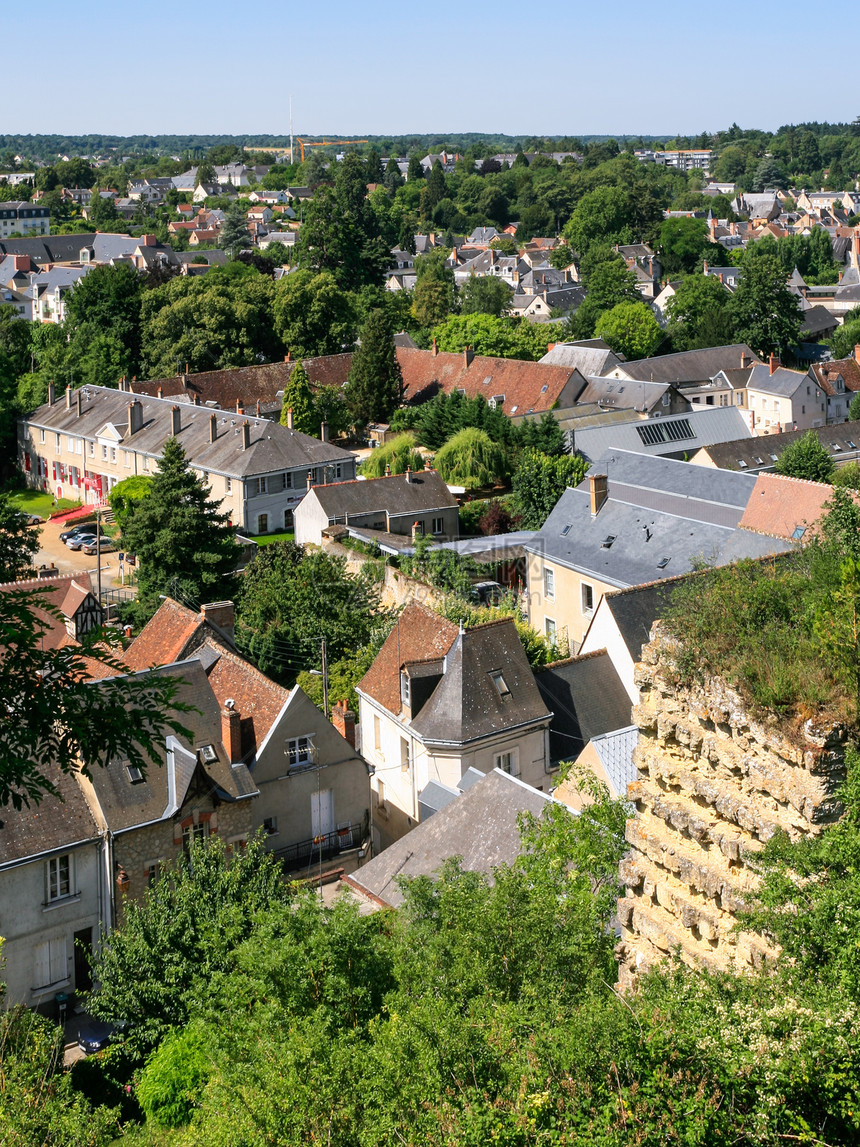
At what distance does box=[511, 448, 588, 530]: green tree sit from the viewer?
43.6 meters

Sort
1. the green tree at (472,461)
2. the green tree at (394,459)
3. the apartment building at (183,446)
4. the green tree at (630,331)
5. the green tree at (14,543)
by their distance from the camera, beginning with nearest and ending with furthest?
the green tree at (14,543), the green tree at (472,461), the apartment building at (183,446), the green tree at (394,459), the green tree at (630,331)

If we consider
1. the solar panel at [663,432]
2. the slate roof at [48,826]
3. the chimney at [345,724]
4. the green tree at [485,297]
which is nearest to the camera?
the slate roof at [48,826]

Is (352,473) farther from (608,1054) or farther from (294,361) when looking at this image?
(608,1054)

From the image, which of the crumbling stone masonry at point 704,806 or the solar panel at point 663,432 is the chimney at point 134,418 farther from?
the crumbling stone masonry at point 704,806

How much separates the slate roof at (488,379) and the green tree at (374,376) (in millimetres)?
3195

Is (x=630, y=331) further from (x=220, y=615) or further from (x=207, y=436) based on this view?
(x=220, y=615)

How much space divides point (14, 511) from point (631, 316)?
48.0 meters

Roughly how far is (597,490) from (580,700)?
1074 centimetres

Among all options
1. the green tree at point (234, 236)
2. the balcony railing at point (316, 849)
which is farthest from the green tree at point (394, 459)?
the green tree at point (234, 236)

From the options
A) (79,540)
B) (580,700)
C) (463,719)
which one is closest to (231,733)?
(463,719)

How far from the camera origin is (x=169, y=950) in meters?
17.5

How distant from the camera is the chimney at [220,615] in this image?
1101 inches

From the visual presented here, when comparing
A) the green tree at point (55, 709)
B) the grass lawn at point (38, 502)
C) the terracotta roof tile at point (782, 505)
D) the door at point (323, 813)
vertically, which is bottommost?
the grass lawn at point (38, 502)

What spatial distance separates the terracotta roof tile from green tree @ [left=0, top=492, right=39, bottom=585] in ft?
70.0
